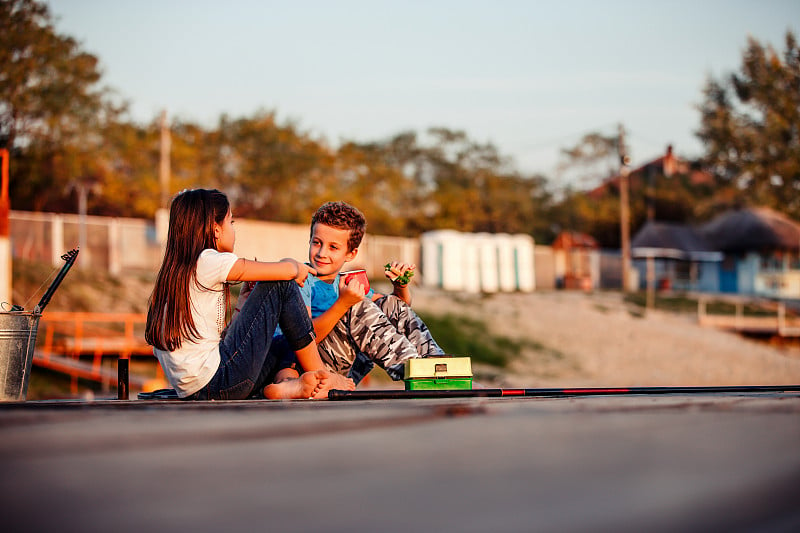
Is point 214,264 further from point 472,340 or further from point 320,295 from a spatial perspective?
point 472,340

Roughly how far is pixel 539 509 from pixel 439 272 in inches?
1115

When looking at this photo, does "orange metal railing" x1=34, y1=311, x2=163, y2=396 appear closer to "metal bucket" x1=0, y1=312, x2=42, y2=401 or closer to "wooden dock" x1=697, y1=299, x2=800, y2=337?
"metal bucket" x1=0, y1=312, x2=42, y2=401

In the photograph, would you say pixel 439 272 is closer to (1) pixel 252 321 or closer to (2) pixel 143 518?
(1) pixel 252 321

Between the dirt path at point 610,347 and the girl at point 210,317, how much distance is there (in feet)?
57.7

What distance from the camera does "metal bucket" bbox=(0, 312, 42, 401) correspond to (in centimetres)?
317

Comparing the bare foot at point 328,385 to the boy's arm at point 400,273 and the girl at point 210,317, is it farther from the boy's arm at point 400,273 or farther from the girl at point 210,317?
the boy's arm at point 400,273

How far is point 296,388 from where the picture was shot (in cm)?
334

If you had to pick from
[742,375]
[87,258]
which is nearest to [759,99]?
[742,375]

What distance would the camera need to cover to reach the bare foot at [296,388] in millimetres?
3259

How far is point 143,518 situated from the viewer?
1.45 metres

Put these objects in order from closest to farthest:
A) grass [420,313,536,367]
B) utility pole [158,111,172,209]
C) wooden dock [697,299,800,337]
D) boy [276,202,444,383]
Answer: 1. boy [276,202,444,383]
2. grass [420,313,536,367]
3. utility pole [158,111,172,209]
4. wooden dock [697,299,800,337]

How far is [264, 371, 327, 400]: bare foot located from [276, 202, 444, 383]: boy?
304mm

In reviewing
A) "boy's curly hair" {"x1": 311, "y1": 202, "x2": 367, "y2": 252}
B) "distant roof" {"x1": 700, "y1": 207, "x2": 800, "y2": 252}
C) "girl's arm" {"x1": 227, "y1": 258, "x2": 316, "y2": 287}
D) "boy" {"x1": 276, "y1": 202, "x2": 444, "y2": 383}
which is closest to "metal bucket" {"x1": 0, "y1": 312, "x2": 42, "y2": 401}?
"girl's arm" {"x1": 227, "y1": 258, "x2": 316, "y2": 287}

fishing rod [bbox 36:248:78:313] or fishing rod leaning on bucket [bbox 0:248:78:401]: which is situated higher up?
fishing rod [bbox 36:248:78:313]
